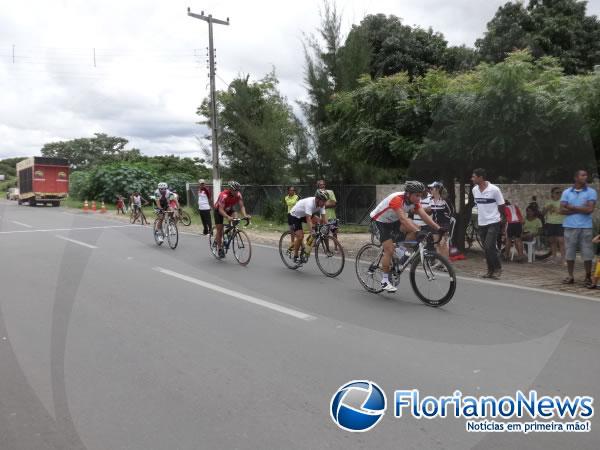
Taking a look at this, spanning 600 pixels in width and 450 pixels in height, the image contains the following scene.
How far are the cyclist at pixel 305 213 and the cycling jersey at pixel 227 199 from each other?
62.9 inches

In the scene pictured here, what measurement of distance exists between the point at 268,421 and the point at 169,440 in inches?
26.3

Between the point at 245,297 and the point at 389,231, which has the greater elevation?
the point at 389,231

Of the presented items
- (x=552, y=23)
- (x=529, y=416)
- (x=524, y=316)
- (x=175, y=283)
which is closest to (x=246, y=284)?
(x=175, y=283)

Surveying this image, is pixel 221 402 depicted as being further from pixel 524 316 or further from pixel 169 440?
pixel 524 316

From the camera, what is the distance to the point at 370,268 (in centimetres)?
791

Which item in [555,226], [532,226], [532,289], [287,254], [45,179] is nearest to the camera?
[532,289]

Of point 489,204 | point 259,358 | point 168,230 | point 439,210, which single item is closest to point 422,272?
point 489,204

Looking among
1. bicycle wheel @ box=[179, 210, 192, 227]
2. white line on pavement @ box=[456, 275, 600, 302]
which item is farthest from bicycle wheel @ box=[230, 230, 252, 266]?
bicycle wheel @ box=[179, 210, 192, 227]

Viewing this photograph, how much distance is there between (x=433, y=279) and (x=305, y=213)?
10.5 feet

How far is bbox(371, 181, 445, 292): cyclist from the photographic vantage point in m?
7.10

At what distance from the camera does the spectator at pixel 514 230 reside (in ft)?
36.8

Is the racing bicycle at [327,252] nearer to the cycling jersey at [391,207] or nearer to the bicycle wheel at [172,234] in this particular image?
the cycling jersey at [391,207]

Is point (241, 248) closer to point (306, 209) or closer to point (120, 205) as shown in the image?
point (306, 209)

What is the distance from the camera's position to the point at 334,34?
21.3 m
